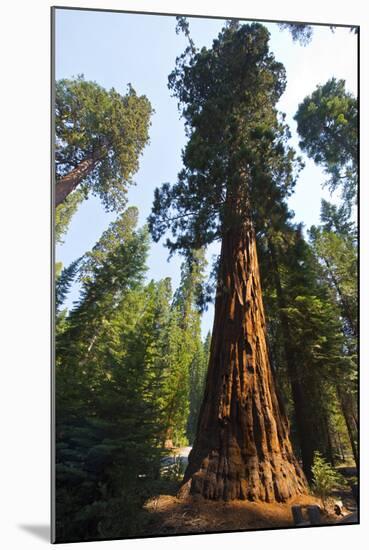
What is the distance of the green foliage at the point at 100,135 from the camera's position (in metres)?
5.60

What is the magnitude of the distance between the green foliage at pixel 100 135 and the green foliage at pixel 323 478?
9.48 feet

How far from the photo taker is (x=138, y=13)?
5910 millimetres

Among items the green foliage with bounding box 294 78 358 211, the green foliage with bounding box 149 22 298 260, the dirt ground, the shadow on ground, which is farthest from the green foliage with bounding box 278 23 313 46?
the shadow on ground

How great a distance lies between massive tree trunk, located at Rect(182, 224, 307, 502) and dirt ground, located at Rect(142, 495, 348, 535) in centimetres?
8

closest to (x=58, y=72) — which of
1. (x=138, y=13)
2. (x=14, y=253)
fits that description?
(x=138, y=13)

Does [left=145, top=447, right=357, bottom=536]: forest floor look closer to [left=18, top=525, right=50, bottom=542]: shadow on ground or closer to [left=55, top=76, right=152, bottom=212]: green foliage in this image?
[left=18, top=525, right=50, bottom=542]: shadow on ground

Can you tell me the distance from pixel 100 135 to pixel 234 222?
1.44 metres

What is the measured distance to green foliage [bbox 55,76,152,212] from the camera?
18.4 feet

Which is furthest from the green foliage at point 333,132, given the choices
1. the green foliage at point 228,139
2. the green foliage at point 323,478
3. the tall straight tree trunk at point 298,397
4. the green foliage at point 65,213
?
the green foliage at point 323,478

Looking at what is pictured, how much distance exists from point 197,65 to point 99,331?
2603 millimetres

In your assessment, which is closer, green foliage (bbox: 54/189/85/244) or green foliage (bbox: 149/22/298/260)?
green foliage (bbox: 54/189/85/244)

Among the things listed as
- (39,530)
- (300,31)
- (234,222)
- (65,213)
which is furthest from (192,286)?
(300,31)

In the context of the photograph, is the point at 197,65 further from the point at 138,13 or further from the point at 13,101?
the point at 13,101

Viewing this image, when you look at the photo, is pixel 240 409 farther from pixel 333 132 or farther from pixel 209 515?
pixel 333 132
